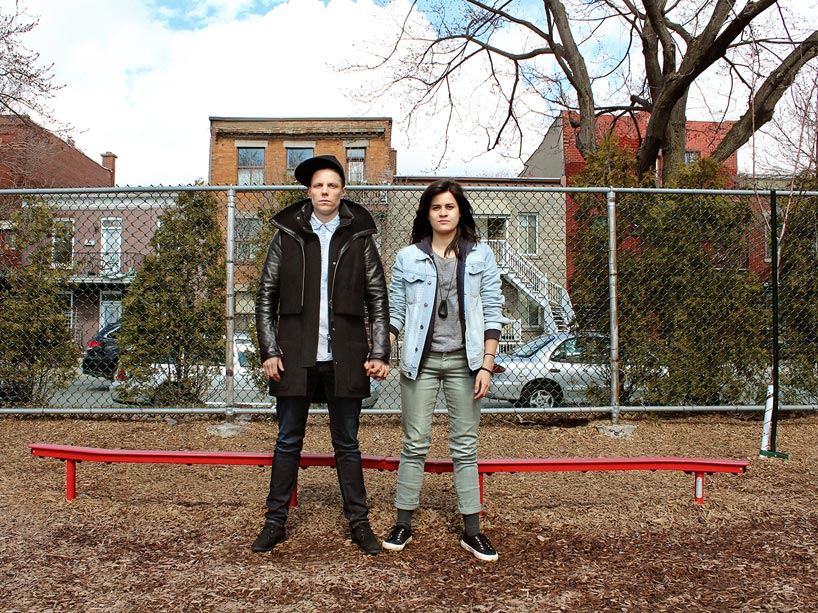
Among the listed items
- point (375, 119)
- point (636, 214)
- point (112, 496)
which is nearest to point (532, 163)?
point (375, 119)

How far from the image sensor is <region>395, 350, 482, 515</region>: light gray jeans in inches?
123

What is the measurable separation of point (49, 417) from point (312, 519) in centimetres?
386

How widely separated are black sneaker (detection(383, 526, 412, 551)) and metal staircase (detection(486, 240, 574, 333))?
3285 mm

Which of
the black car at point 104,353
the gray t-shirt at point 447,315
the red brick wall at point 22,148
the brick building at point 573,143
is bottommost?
the black car at point 104,353

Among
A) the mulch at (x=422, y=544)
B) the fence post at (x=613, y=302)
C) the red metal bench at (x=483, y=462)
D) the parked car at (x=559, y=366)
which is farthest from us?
the parked car at (x=559, y=366)

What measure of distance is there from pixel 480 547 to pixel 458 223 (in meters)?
1.57

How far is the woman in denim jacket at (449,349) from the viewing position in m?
3.12

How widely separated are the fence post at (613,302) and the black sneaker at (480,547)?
9.53 feet

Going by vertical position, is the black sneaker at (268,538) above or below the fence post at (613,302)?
below

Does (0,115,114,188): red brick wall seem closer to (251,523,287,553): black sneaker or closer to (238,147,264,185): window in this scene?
(251,523,287,553): black sneaker

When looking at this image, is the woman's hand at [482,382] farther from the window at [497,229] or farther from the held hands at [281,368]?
the window at [497,229]

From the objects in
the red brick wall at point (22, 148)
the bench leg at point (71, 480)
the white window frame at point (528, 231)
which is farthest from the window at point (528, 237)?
the red brick wall at point (22, 148)

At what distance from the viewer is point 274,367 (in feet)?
10.2

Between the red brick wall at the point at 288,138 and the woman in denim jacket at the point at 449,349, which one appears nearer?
the woman in denim jacket at the point at 449,349
